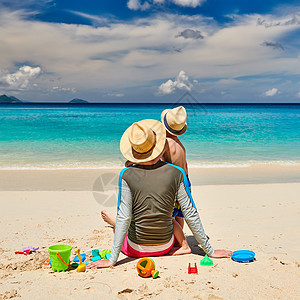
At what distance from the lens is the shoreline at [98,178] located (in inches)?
370

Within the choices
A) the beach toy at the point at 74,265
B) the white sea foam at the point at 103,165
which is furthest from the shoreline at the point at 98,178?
the beach toy at the point at 74,265

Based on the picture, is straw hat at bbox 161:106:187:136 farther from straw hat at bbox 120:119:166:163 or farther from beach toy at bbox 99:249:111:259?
beach toy at bbox 99:249:111:259

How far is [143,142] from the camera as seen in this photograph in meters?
3.67

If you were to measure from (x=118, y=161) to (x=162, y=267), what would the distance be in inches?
433

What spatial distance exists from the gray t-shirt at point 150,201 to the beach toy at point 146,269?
0.40m

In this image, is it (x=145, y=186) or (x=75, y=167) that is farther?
(x=75, y=167)

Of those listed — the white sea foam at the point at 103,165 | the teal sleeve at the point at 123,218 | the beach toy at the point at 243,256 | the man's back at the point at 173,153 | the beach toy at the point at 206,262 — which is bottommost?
the white sea foam at the point at 103,165

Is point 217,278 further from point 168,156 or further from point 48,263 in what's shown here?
point 48,263

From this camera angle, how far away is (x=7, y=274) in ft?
12.4

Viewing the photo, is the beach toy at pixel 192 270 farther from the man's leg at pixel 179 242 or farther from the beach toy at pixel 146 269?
the man's leg at pixel 179 242

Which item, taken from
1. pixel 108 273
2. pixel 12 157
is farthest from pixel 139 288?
pixel 12 157

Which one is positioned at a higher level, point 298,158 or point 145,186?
point 145,186

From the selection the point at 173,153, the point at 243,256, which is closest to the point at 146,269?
the point at 243,256

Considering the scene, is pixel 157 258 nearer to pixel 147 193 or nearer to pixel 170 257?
pixel 170 257
